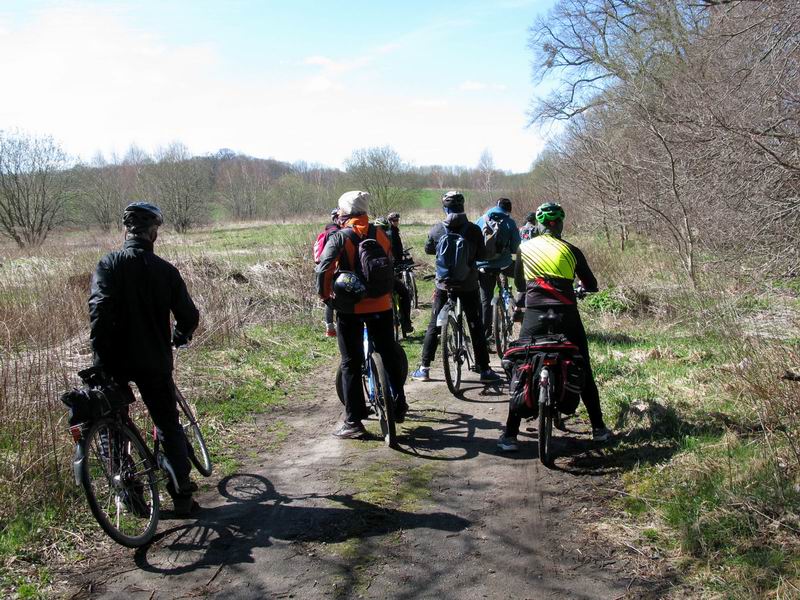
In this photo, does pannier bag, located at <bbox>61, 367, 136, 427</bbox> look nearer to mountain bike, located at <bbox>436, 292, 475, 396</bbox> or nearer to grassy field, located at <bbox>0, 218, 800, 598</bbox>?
grassy field, located at <bbox>0, 218, 800, 598</bbox>

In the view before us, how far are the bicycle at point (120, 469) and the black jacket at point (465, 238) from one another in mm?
3667

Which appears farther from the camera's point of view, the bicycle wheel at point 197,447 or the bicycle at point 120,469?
the bicycle wheel at point 197,447

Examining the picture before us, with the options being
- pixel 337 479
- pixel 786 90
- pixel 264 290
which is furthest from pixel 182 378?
pixel 786 90

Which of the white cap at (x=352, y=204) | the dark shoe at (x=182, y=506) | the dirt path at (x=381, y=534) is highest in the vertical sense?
the white cap at (x=352, y=204)

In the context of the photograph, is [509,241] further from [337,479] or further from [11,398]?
[11,398]

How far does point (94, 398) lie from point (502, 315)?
5.69 m

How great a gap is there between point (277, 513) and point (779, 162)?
27.1 ft

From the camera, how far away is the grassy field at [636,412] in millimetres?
3475

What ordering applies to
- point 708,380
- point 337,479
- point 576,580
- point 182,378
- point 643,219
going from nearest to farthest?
point 576,580, point 337,479, point 708,380, point 182,378, point 643,219

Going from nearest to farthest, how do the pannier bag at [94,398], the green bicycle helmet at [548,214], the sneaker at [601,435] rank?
the pannier bag at [94,398] < the green bicycle helmet at [548,214] < the sneaker at [601,435]

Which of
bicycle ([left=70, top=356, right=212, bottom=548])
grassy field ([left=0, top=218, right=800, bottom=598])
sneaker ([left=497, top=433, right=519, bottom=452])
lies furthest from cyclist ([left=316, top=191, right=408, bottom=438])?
bicycle ([left=70, top=356, right=212, bottom=548])

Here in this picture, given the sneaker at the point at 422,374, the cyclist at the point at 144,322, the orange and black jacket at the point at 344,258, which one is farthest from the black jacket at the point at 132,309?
the sneaker at the point at 422,374

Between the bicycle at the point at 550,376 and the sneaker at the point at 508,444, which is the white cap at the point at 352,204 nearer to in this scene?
the bicycle at the point at 550,376

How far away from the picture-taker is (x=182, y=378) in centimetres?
719
